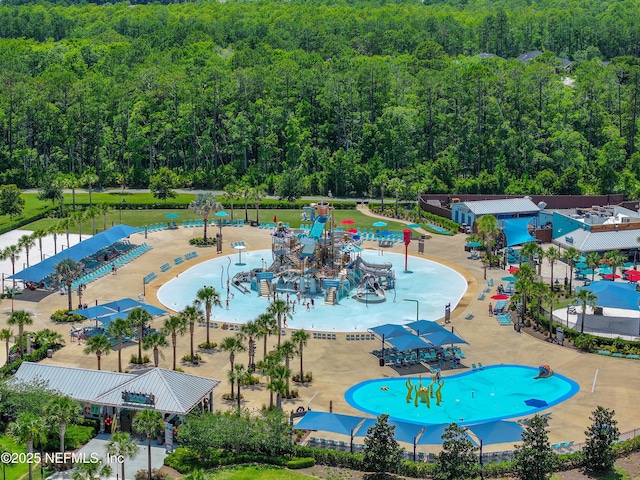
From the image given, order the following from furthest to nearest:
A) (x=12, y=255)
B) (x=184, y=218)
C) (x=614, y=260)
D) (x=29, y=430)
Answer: (x=184, y=218) → (x=614, y=260) → (x=12, y=255) → (x=29, y=430)

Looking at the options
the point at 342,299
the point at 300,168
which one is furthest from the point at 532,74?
the point at 342,299

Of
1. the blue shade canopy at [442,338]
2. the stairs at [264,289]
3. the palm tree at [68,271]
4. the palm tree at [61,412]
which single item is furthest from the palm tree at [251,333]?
the stairs at [264,289]

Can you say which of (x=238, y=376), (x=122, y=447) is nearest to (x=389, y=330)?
(x=238, y=376)

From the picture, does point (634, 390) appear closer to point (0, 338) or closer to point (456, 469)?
point (456, 469)

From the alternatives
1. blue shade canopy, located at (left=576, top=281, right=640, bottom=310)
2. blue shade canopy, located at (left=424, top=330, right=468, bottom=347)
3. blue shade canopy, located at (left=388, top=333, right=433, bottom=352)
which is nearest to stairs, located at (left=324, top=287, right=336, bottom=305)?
blue shade canopy, located at (left=388, top=333, right=433, bottom=352)

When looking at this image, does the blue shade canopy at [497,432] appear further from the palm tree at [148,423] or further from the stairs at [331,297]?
the stairs at [331,297]

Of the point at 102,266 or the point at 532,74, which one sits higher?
the point at 532,74

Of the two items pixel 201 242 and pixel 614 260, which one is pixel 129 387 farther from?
pixel 614 260

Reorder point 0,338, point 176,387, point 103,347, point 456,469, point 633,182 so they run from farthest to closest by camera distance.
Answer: point 633,182 → point 0,338 → point 103,347 → point 176,387 → point 456,469
